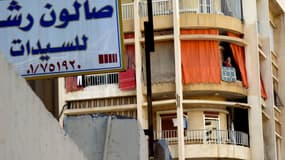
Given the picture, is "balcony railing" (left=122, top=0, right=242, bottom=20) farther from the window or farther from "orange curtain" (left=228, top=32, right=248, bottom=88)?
"orange curtain" (left=228, top=32, right=248, bottom=88)

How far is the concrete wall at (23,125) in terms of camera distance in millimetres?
5766

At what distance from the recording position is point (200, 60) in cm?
3788

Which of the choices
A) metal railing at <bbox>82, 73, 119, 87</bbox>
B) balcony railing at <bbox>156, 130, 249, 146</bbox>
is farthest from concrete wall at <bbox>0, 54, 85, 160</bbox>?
metal railing at <bbox>82, 73, 119, 87</bbox>

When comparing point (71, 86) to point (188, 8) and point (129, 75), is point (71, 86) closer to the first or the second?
point (129, 75)

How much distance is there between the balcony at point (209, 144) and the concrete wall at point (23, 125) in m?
29.6

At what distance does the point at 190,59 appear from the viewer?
3769 centimetres

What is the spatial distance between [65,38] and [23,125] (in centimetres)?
261

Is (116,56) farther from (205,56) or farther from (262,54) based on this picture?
(262,54)

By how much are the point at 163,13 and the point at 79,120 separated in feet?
92.2

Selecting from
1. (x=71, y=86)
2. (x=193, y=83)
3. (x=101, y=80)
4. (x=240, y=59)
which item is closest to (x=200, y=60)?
(x=193, y=83)

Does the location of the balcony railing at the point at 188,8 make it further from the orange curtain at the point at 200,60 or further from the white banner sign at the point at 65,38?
the white banner sign at the point at 65,38

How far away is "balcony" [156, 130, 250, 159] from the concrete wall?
A: 2963 centimetres

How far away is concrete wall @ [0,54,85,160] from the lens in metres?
5.77

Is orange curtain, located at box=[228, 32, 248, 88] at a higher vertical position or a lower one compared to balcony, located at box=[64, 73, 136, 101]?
higher
